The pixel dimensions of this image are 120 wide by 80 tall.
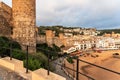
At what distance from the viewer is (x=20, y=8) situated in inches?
607

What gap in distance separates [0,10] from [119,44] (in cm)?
8099

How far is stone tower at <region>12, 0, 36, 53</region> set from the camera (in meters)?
15.4

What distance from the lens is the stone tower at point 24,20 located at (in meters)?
15.4

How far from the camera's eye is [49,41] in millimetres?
33562

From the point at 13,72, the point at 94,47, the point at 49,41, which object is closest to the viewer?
the point at 13,72

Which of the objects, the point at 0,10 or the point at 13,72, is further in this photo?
the point at 0,10

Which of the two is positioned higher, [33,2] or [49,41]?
[33,2]

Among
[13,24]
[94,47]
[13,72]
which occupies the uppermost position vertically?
[13,24]

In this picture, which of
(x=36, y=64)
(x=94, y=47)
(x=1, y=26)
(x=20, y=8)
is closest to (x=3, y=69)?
(x=36, y=64)

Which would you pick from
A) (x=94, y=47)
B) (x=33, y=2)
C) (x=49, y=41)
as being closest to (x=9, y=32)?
(x=33, y=2)

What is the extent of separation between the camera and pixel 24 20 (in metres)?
15.6

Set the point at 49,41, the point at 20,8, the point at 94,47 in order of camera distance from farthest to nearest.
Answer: the point at 94,47 → the point at 49,41 → the point at 20,8

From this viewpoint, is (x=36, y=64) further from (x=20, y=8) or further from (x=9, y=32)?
(x=9, y=32)

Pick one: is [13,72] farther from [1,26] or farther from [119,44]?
[119,44]
